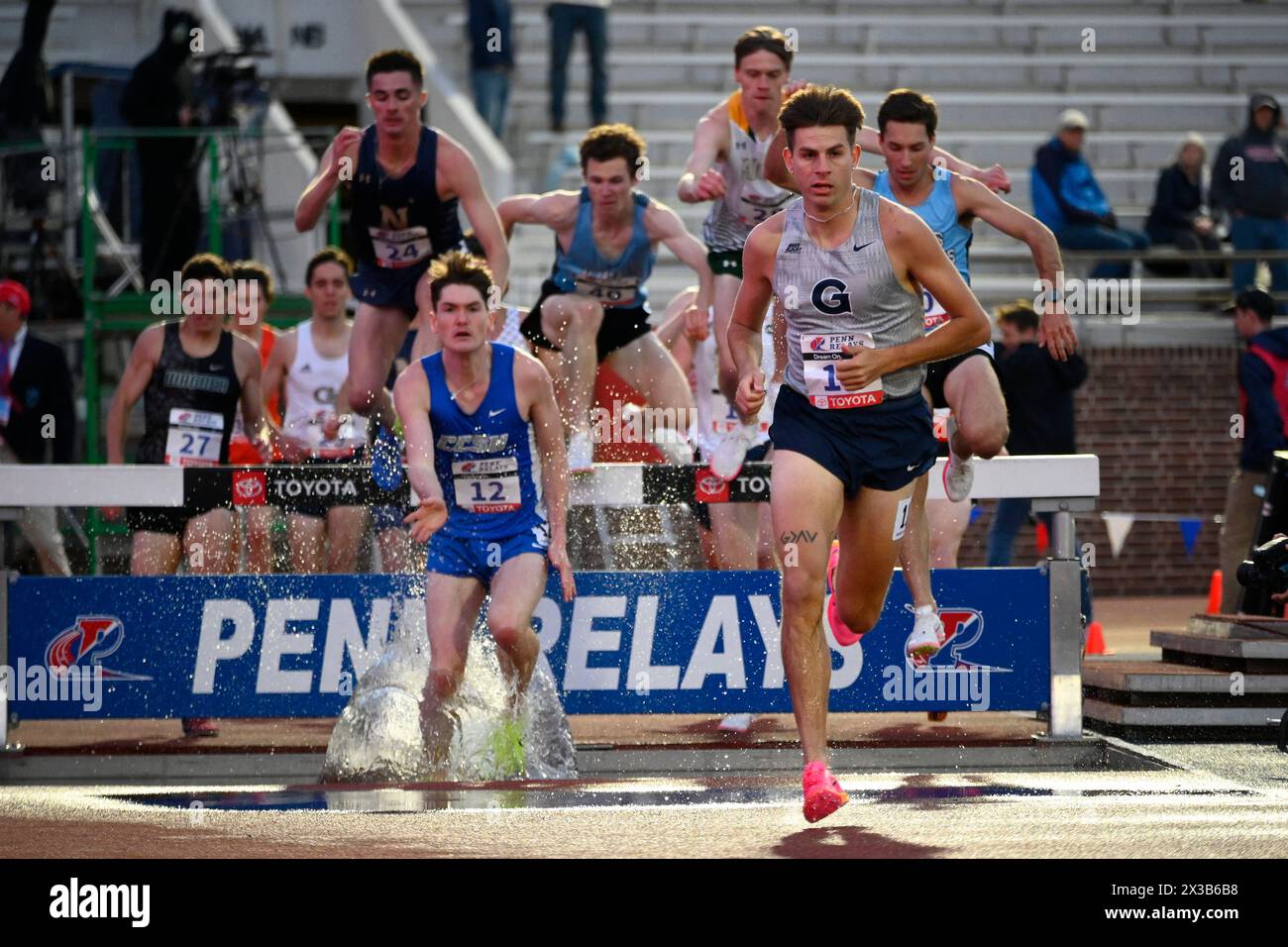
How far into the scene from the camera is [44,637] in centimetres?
892

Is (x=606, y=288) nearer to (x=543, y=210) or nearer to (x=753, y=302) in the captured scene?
(x=543, y=210)

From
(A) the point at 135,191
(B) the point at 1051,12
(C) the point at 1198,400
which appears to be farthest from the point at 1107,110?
(A) the point at 135,191

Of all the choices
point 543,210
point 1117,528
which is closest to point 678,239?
point 543,210

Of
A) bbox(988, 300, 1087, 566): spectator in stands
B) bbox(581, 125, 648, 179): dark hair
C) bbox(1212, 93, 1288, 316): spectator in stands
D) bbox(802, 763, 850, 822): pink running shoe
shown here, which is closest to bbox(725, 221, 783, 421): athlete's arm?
bbox(802, 763, 850, 822): pink running shoe

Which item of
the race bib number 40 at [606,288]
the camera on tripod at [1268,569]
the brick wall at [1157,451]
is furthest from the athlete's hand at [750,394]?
the brick wall at [1157,451]

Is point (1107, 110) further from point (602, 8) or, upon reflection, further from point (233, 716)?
point (233, 716)

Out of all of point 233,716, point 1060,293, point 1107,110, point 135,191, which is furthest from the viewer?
point 1107,110

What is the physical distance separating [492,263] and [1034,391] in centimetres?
501

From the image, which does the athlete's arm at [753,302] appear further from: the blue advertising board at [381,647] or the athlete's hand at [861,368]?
the blue advertising board at [381,647]

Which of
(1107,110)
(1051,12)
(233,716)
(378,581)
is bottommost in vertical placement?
(233,716)

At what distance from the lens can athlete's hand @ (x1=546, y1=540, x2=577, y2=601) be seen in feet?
26.5

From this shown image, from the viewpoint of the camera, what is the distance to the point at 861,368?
6.64 m

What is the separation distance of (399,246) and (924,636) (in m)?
3.37

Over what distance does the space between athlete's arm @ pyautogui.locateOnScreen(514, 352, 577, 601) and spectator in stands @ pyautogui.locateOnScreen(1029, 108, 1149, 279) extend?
935 centimetres
